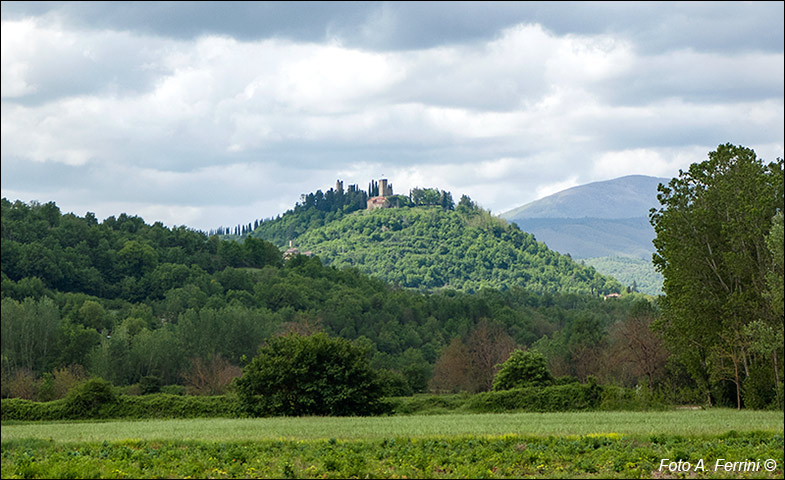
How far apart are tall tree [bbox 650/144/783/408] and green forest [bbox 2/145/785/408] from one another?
0.28 feet

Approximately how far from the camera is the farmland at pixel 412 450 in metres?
18.2

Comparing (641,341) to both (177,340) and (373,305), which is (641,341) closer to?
(177,340)

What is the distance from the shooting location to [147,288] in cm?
9362

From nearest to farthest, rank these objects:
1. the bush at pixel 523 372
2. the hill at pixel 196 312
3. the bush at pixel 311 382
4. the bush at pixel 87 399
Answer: the hill at pixel 196 312 → the bush at pixel 311 382 → the bush at pixel 87 399 → the bush at pixel 523 372

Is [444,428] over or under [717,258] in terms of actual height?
under

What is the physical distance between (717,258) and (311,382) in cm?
2029

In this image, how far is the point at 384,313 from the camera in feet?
373

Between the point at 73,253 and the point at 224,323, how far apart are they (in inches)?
979

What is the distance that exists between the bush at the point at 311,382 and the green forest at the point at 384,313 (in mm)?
1867

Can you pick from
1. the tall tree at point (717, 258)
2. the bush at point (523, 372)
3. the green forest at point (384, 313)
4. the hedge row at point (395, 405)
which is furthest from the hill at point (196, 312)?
the tall tree at point (717, 258)

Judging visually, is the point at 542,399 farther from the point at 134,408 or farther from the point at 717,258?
the point at 134,408

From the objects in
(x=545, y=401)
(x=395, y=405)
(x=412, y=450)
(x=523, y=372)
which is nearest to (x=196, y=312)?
(x=395, y=405)

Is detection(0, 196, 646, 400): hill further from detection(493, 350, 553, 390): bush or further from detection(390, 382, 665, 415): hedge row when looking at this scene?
detection(493, 350, 553, 390): bush

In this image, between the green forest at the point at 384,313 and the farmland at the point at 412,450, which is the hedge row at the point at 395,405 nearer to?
the green forest at the point at 384,313
